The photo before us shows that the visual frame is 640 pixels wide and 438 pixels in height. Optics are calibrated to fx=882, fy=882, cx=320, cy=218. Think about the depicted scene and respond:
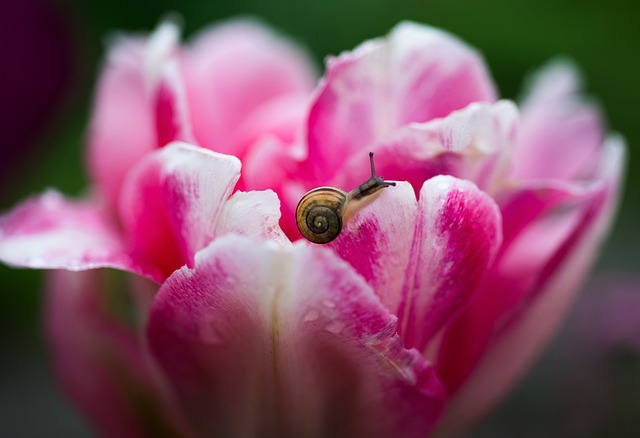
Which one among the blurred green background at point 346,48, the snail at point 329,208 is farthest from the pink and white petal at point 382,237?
the blurred green background at point 346,48

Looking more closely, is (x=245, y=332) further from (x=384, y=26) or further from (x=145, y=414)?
(x=384, y=26)

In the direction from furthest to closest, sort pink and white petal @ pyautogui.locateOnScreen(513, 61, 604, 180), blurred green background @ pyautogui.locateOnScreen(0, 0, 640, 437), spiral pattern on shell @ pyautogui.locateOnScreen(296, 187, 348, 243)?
1. blurred green background @ pyautogui.locateOnScreen(0, 0, 640, 437)
2. pink and white petal @ pyautogui.locateOnScreen(513, 61, 604, 180)
3. spiral pattern on shell @ pyautogui.locateOnScreen(296, 187, 348, 243)

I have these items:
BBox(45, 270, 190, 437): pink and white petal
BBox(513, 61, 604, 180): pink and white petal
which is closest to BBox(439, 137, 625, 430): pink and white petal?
BBox(513, 61, 604, 180): pink and white petal

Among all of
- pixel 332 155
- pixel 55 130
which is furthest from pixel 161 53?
pixel 55 130

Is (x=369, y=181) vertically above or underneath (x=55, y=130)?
underneath

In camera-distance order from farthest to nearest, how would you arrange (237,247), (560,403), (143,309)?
1. (560,403)
2. (143,309)
3. (237,247)

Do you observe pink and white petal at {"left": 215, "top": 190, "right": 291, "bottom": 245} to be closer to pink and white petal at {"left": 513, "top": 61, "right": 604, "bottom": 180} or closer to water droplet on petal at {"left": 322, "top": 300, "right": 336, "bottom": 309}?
water droplet on petal at {"left": 322, "top": 300, "right": 336, "bottom": 309}
